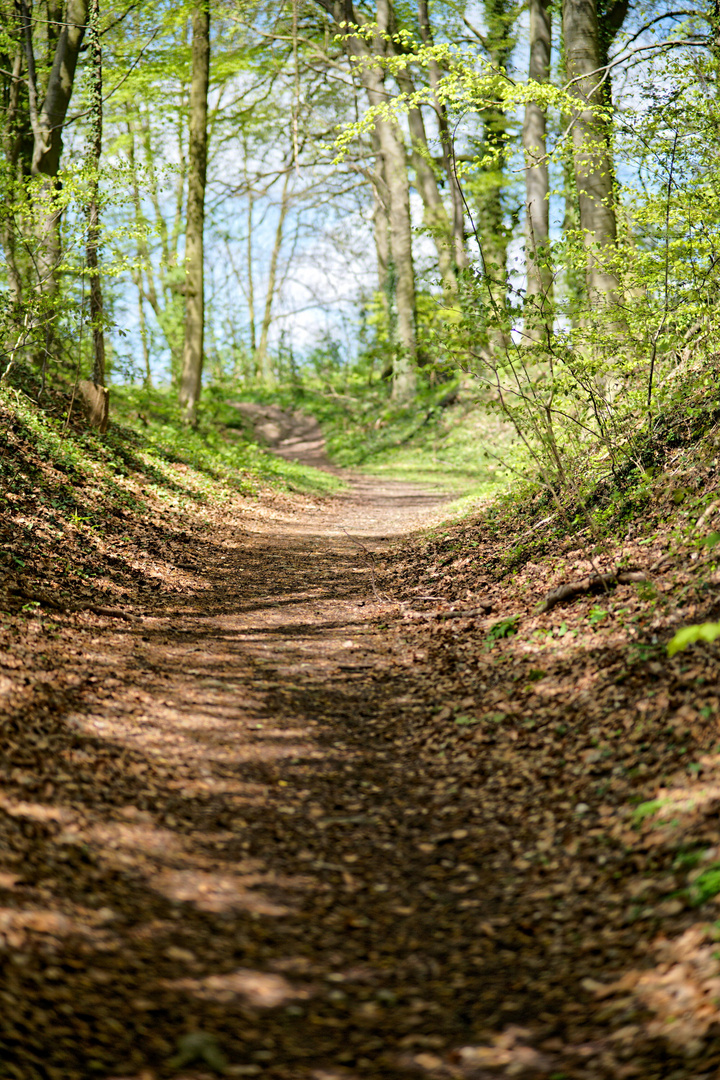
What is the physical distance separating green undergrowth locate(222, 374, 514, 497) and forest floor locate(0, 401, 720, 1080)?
327 inches

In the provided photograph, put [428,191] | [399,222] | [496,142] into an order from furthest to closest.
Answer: [428,191]
[399,222]
[496,142]

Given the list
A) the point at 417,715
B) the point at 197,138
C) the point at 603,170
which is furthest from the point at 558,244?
the point at 197,138

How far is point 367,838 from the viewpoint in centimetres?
343

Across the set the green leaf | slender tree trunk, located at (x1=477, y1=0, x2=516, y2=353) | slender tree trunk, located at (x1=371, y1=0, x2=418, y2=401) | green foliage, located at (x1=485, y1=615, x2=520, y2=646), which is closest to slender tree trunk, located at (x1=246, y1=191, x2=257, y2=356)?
slender tree trunk, located at (x1=371, y1=0, x2=418, y2=401)

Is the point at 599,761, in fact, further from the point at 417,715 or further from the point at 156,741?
the point at 156,741

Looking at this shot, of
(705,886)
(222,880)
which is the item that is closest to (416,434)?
(222,880)

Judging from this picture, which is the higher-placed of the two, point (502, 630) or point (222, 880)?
point (502, 630)

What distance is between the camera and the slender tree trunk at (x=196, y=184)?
1527cm

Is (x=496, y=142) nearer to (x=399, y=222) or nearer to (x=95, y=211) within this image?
(x=399, y=222)

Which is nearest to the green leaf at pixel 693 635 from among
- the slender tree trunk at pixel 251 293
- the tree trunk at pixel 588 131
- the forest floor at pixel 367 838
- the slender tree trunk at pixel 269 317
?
the forest floor at pixel 367 838

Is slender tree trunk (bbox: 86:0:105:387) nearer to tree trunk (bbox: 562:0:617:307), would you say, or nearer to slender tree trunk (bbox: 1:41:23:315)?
slender tree trunk (bbox: 1:41:23:315)

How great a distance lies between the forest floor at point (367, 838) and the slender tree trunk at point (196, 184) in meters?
10.2

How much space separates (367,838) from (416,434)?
19.1 m

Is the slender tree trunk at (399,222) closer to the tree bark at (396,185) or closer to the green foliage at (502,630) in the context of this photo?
the tree bark at (396,185)
